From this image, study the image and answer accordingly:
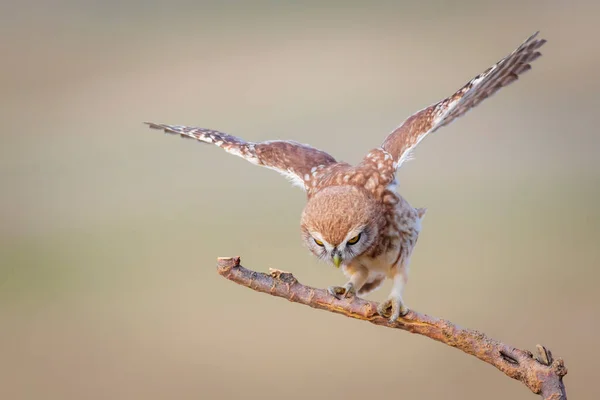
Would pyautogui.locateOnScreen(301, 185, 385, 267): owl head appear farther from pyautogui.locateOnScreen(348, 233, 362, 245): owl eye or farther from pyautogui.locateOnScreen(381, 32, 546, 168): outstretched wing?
pyautogui.locateOnScreen(381, 32, 546, 168): outstretched wing

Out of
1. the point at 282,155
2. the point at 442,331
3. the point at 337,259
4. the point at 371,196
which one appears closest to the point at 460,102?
the point at 371,196

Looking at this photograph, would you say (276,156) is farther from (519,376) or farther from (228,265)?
(519,376)

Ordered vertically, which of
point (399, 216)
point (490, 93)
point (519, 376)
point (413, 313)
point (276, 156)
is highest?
point (490, 93)

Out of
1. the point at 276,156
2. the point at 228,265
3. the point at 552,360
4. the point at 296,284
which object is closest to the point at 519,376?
the point at 552,360

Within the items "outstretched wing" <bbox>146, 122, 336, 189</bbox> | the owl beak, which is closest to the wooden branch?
the owl beak

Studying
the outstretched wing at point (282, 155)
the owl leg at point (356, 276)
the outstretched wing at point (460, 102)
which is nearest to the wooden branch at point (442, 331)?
the owl leg at point (356, 276)

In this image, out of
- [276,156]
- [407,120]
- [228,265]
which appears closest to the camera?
[228,265]
